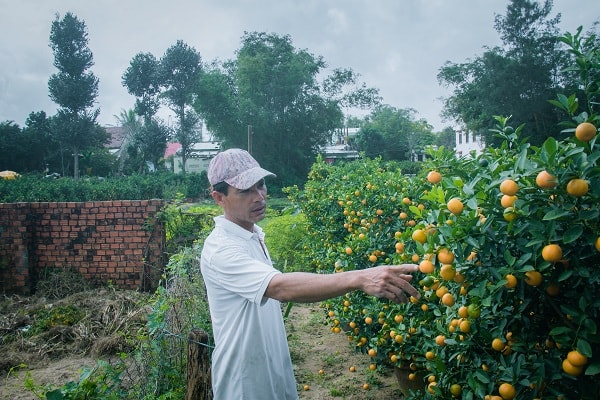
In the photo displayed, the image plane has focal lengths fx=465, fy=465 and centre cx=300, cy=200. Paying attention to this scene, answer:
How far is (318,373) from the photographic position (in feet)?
14.6

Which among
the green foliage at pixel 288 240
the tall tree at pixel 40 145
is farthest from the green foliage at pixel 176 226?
the tall tree at pixel 40 145

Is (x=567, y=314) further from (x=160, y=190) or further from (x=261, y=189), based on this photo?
(x=160, y=190)

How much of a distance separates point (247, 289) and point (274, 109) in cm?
3223

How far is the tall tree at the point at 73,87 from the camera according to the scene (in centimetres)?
3844

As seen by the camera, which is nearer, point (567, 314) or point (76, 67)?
point (567, 314)

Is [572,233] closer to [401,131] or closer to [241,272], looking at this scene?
[241,272]

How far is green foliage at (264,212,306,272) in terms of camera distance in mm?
7395

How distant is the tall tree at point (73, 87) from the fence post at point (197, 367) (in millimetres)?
38895

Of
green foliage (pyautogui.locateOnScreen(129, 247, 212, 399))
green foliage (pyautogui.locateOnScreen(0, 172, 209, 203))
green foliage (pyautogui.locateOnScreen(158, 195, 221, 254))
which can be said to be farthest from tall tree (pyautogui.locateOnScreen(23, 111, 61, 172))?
green foliage (pyautogui.locateOnScreen(129, 247, 212, 399))

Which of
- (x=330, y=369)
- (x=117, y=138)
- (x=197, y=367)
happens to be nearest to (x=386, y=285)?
(x=197, y=367)

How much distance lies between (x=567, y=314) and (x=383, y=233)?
261 cm

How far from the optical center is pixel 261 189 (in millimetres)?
2246

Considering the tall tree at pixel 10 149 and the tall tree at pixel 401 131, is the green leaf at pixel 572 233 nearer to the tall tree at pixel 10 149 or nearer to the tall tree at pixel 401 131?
the tall tree at pixel 10 149

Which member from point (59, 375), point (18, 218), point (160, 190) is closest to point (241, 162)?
point (59, 375)
